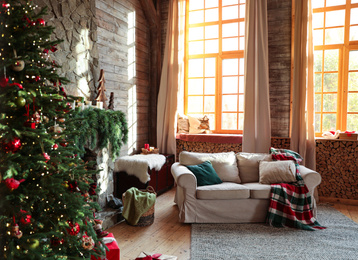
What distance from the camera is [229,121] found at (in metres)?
5.49

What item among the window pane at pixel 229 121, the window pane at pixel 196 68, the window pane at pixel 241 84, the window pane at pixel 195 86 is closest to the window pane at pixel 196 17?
the window pane at pixel 196 68

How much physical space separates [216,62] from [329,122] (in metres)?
2.23

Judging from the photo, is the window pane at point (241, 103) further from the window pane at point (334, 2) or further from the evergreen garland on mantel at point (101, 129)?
the evergreen garland on mantel at point (101, 129)

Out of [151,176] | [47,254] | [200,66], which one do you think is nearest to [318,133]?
[200,66]

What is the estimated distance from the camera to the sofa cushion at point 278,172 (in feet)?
12.3

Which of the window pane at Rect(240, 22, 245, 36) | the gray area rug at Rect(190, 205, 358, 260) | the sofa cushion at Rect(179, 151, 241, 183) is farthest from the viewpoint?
the window pane at Rect(240, 22, 245, 36)

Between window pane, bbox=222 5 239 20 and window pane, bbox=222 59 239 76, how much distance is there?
784 mm

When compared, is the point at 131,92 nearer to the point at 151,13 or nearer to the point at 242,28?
the point at 151,13

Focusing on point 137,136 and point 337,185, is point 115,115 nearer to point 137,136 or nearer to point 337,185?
point 137,136

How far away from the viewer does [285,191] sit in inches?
139

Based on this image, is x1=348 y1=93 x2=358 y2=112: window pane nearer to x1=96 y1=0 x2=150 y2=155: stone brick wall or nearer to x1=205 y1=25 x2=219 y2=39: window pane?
x1=205 y1=25 x2=219 y2=39: window pane

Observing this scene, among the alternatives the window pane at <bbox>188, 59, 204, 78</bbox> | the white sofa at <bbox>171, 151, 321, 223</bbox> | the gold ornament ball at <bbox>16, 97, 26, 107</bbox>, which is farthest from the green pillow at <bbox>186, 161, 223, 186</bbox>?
the gold ornament ball at <bbox>16, 97, 26, 107</bbox>

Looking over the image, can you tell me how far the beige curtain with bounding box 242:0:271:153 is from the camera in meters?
4.86

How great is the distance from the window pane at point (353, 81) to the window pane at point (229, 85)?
1825mm
